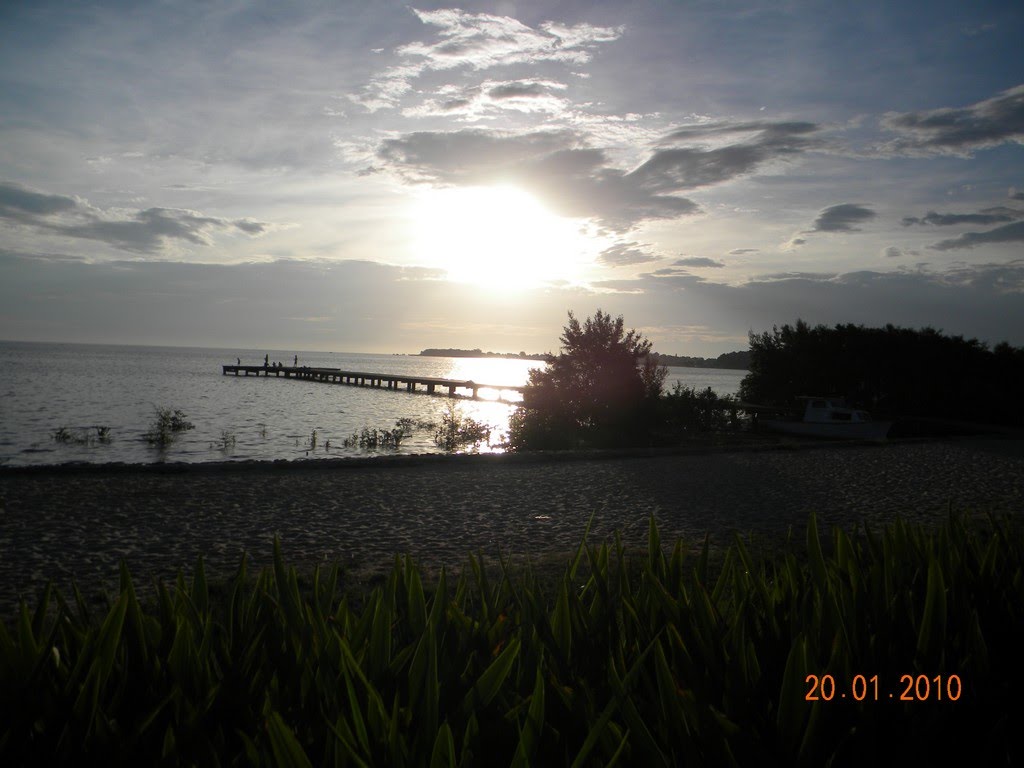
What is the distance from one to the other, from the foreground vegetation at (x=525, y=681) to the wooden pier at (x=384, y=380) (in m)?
43.1

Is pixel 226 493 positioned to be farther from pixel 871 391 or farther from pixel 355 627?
pixel 871 391

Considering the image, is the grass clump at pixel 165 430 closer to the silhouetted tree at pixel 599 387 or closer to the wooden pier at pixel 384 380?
the silhouetted tree at pixel 599 387

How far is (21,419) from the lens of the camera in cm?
2934

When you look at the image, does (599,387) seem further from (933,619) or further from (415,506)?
(933,619)

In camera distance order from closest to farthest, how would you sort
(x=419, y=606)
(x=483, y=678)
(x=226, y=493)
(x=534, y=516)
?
(x=483, y=678)
(x=419, y=606)
(x=534, y=516)
(x=226, y=493)

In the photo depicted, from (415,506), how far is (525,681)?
648 cm

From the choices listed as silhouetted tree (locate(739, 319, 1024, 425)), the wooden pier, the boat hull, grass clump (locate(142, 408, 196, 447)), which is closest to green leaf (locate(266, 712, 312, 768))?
the boat hull

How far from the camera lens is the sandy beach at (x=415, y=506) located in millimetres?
6215

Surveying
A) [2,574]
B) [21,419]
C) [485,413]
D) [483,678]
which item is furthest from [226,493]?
[485,413]

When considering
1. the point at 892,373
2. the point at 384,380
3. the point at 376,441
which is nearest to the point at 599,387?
the point at 376,441

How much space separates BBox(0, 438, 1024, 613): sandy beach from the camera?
621 cm

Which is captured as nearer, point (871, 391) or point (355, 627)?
point (355, 627)

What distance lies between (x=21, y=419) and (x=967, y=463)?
104ft

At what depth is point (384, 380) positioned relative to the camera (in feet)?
234
